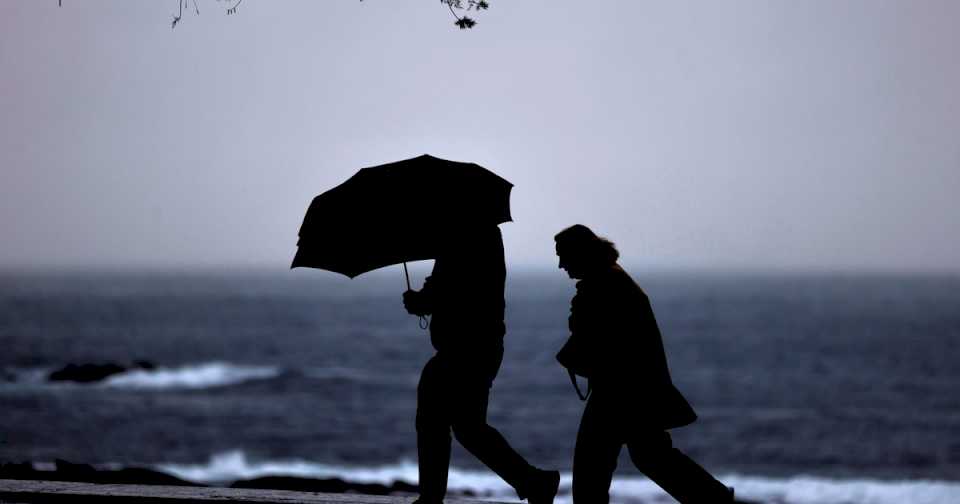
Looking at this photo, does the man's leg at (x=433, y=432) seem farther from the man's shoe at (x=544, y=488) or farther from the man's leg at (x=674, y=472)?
the man's leg at (x=674, y=472)

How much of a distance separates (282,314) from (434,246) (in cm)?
11773

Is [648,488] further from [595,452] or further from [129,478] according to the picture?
[595,452]

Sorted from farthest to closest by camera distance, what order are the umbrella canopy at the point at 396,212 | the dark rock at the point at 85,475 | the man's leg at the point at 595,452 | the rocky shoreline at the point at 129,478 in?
the rocky shoreline at the point at 129,478
the dark rock at the point at 85,475
the umbrella canopy at the point at 396,212
the man's leg at the point at 595,452

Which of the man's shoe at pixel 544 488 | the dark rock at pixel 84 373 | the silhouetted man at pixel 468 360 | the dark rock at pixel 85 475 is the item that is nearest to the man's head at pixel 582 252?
the silhouetted man at pixel 468 360

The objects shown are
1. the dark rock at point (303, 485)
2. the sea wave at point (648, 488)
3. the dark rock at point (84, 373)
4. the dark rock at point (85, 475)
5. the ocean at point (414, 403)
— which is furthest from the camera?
the dark rock at point (84, 373)

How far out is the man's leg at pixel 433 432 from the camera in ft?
16.9

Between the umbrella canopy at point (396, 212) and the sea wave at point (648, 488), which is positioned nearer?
the umbrella canopy at point (396, 212)

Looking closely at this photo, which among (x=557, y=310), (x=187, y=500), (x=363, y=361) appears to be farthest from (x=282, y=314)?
(x=187, y=500)

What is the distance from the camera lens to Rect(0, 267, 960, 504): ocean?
30.9 metres

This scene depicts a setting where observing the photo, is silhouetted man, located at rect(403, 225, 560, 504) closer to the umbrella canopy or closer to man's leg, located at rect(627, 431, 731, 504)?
the umbrella canopy

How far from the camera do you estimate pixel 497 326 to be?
5.21 meters

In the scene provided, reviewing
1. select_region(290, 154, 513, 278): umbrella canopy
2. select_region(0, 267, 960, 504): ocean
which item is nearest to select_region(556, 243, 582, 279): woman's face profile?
select_region(290, 154, 513, 278): umbrella canopy

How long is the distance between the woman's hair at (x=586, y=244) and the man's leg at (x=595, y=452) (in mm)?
687

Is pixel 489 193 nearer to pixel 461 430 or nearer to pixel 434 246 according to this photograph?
pixel 434 246
